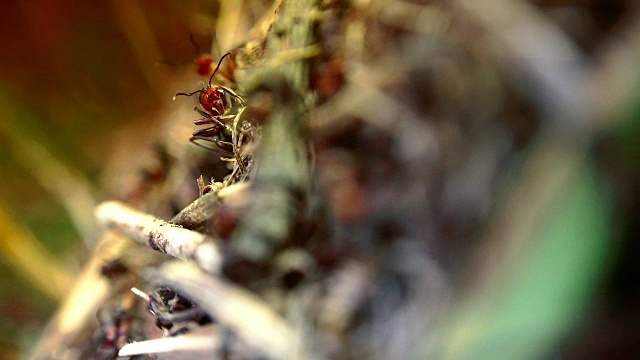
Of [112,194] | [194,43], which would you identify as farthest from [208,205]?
[112,194]

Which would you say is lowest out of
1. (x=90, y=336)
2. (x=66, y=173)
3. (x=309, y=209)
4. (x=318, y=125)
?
(x=90, y=336)

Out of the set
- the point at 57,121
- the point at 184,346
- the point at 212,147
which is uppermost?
the point at 57,121

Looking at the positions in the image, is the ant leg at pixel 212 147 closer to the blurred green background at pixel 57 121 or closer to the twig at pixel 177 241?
the twig at pixel 177 241

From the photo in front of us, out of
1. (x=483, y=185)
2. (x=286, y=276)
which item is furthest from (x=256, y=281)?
(x=483, y=185)

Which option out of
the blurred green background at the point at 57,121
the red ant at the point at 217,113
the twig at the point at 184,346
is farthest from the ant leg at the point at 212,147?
the blurred green background at the point at 57,121

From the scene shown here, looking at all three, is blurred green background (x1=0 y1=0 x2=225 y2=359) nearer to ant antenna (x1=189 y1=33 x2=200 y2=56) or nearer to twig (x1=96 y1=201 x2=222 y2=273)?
ant antenna (x1=189 y1=33 x2=200 y2=56)

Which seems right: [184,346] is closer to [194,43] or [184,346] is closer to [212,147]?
[212,147]

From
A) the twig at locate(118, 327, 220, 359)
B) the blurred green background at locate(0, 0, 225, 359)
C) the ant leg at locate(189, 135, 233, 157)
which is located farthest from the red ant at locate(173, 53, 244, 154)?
the blurred green background at locate(0, 0, 225, 359)

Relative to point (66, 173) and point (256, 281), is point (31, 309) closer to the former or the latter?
point (66, 173)
